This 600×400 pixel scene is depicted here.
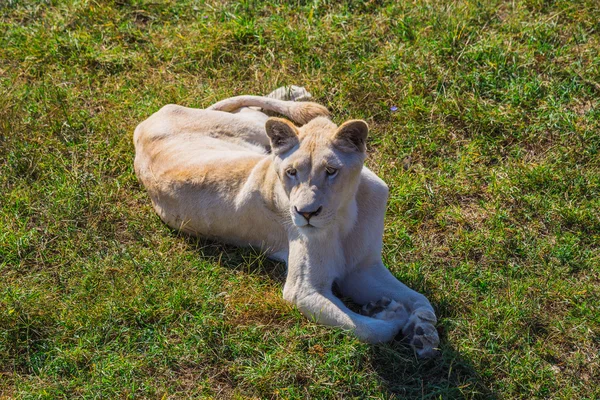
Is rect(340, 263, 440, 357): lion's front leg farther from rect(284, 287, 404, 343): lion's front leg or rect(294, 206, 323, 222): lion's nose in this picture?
rect(294, 206, 323, 222): lion's nose

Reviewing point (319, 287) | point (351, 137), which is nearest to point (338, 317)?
point (319, 287)

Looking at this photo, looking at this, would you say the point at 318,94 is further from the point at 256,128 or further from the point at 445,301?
A: the point at 445,301

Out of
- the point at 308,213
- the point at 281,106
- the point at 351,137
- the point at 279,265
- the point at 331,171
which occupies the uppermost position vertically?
the point at 351,137

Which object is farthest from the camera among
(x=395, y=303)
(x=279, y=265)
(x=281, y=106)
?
(x=281, y=106)

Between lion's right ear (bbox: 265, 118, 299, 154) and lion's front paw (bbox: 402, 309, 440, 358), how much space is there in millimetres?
1280

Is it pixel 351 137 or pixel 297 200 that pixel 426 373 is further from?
pixel 351 137

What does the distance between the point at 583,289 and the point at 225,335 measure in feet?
7.51

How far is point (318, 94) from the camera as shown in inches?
301

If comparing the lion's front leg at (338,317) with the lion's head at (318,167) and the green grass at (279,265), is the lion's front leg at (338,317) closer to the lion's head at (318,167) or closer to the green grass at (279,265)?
the green grass at (279,265)

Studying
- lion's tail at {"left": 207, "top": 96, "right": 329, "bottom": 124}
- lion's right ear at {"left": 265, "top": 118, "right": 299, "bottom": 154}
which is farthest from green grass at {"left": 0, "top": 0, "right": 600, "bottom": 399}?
lion's right ear at {"left": 265, "top": 118, "right": 299, "bottom": 154}

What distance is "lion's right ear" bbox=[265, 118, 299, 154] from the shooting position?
560cm

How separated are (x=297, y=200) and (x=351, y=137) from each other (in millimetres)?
515

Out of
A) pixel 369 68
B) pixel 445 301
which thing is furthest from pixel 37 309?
pixel 369 68

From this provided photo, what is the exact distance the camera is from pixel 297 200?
17.5ft
